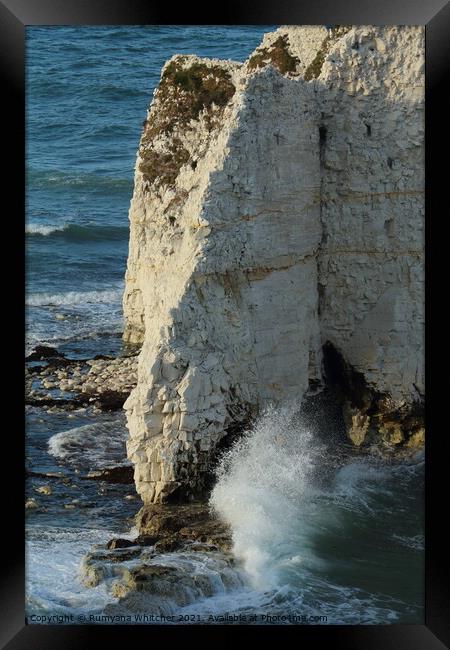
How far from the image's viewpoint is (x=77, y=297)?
22328mm

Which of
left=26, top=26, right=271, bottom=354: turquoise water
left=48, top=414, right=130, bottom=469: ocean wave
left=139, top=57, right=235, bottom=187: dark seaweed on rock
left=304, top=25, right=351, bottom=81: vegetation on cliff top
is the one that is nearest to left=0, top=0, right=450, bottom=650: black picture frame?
left=26, top=26, right=271, bottom=354: turquoise water

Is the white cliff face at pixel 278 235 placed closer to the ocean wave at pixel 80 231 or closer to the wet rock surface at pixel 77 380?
the wet rock surface at pixel 77 380

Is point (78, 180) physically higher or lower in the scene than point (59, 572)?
higher

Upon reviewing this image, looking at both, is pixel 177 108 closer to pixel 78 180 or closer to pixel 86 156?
pixel 86 156

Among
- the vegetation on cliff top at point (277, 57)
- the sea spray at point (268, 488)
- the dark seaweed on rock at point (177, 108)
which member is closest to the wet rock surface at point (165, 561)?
the sea spray at point (268, 488)

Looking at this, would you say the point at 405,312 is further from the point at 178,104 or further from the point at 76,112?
the point at 76,112

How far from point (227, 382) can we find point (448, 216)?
405 cm

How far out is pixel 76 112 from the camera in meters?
19.8

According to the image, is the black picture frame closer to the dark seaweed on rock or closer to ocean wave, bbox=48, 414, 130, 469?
ocean wave, bbox=48, 414, 130, 469

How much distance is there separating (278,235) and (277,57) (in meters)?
2.58

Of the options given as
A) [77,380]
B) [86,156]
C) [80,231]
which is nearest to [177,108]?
[86,156]

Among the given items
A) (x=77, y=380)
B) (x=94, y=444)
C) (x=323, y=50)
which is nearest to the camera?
(x=323, y=50)

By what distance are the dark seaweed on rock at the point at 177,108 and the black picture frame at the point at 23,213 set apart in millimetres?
3842

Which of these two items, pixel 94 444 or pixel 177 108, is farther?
pixel 177 108
